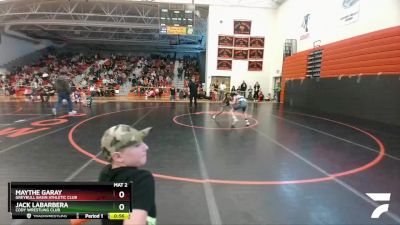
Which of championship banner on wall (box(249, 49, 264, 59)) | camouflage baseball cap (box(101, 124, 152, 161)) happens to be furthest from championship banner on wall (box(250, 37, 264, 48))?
camouflage baseball cap (box(101, 124, 152, 161))

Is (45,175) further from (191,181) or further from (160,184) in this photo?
(191,181)

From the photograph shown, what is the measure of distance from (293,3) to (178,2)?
8.46 m

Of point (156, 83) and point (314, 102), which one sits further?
point (156, 83)

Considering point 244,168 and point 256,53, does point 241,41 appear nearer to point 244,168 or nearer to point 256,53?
point 256,53

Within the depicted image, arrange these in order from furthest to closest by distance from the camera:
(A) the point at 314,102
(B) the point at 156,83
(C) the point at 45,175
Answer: (B) the point at 156,83, (A) the point at 314,102, (C) the point at 45,175

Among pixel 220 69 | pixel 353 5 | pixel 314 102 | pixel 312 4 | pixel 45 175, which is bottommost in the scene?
pixel 45 175

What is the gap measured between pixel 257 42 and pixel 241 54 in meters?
1.61

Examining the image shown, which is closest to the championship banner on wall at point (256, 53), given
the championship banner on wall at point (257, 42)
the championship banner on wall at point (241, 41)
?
the championship banner on wall at point (257, 42)

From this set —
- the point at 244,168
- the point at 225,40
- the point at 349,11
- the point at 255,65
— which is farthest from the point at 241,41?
the point at 244,168

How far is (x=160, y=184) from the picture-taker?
4336 mm

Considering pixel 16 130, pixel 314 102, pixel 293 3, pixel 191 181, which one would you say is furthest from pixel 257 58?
pixel 191 181

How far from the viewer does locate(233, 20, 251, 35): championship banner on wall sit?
22.9 m

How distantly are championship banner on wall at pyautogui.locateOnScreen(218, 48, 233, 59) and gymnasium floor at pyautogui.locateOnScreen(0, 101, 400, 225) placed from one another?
14.6 meters
